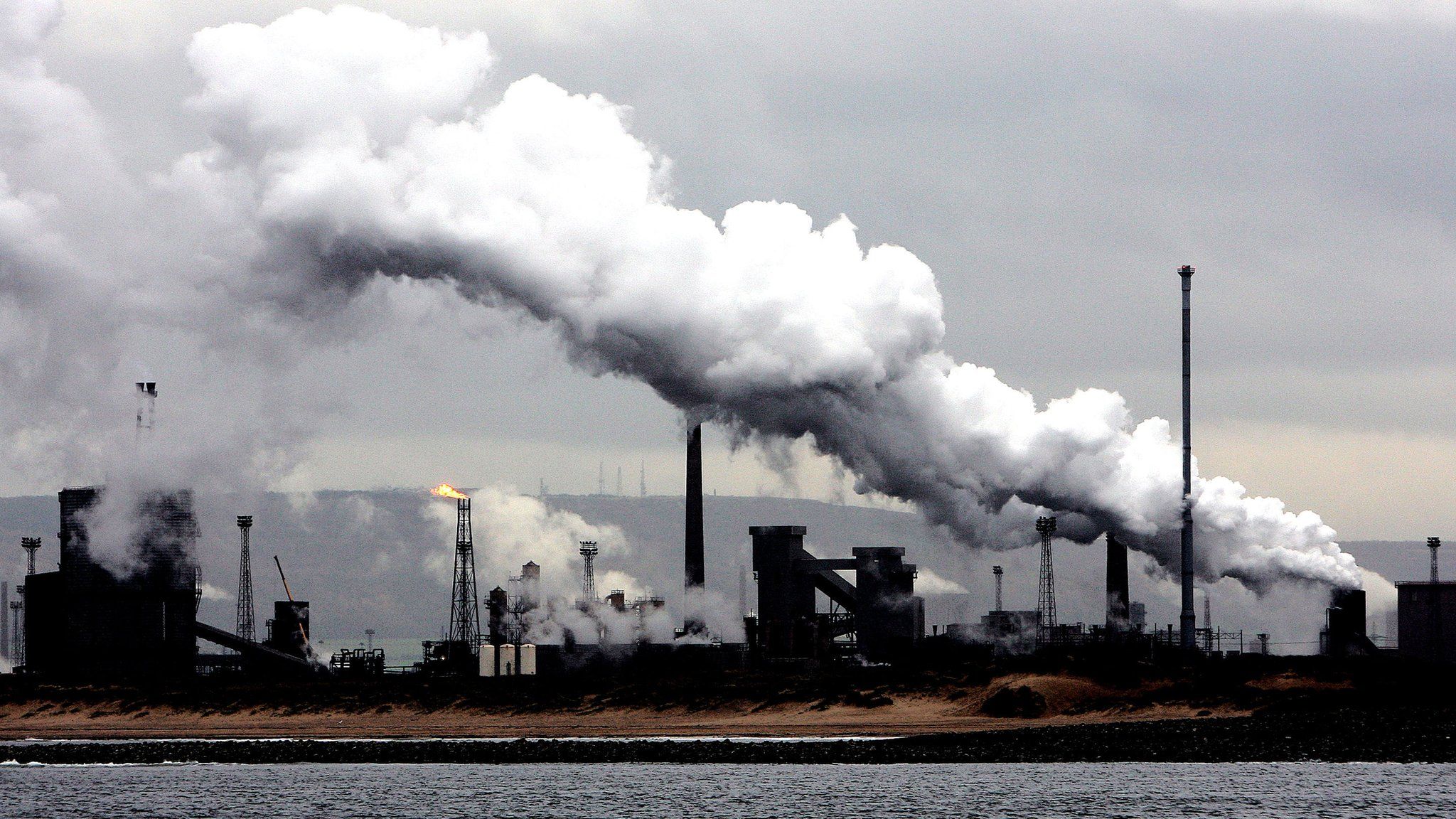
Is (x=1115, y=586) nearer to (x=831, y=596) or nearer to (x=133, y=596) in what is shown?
(x=831, y=596)

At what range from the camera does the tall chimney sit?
124 meters

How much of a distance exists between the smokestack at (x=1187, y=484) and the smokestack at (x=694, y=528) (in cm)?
4644

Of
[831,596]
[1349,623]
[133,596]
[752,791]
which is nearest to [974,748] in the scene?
[752,791]

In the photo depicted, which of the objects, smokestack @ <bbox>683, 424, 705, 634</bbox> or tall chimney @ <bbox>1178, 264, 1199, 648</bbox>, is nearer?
tall chimney @ <bbox>1178, 264, 1199, 648</bbox>

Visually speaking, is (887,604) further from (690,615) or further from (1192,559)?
(1192,559)


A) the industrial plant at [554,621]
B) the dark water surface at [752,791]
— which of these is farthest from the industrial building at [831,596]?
the dark water surface at [752,791]

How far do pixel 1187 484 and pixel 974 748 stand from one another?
36.8 m

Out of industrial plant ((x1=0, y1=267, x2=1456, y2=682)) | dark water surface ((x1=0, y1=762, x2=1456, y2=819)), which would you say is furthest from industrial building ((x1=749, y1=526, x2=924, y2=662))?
dark water surface ((x1=0, y1=762, x2=1456, y2=819))

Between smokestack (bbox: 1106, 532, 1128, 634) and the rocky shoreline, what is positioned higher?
smokestack (bbox: 1106, 532, 1128, 634)

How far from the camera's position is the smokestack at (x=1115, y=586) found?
14562 cm

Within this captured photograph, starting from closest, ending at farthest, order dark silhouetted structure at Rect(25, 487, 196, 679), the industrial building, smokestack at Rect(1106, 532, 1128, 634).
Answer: smokestack at Rect(1106, 532, 1128, 634)
the industrial building
dark silhouetted structure at Rect(25, 487, 196, 679)

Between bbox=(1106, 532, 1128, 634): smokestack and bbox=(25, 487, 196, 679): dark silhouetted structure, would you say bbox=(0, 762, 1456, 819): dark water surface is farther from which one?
bbox=(25, 487, 196, 679): dark silhouetted structure

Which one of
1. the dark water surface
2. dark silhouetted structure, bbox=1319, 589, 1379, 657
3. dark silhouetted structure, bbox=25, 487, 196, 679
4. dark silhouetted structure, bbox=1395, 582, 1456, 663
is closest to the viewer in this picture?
the dark water surface

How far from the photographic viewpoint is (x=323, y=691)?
13325 cm
